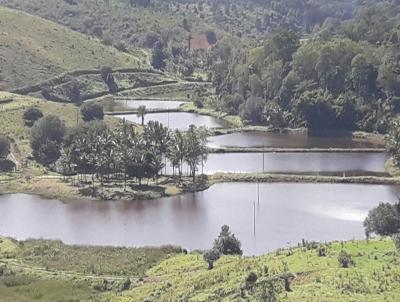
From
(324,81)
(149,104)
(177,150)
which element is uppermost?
(324,81)

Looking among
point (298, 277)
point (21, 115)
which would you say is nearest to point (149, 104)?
point (21, 115)

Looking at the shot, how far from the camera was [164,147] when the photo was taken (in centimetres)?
10075

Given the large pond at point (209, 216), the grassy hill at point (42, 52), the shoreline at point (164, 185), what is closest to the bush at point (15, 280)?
the large pond at point (209, 216)

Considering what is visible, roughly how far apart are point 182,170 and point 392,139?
1130 inches

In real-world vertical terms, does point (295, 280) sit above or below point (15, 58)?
below

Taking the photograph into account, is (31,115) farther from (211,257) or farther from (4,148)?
(211,257)

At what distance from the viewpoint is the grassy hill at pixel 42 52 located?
165m

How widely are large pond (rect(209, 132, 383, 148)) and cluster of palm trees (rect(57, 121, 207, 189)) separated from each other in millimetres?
23778

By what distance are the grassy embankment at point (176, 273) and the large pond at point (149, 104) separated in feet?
301

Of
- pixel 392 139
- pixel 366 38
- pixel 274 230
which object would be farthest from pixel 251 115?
pixel 274 230

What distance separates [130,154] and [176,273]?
→ 39.4 meters

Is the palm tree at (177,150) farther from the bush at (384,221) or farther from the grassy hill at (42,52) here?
the grassy hill at (42,52)

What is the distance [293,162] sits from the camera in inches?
4439

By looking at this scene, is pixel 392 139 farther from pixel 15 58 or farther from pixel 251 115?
pixel 15 58
